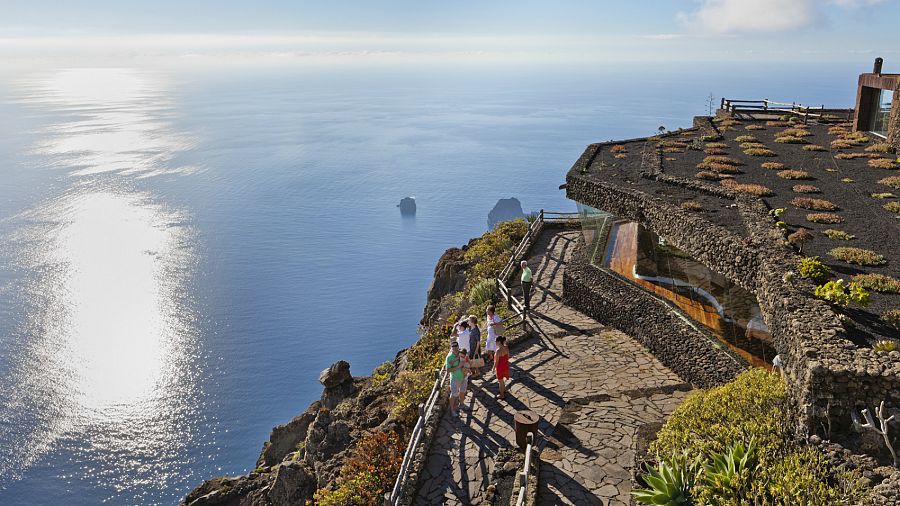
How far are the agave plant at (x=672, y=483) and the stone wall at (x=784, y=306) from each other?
2.19 m

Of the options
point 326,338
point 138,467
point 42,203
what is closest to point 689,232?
point 138,467

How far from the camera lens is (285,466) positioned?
22391 millimetres

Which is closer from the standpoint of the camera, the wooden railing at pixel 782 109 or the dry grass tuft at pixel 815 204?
the dry grass tuft at pixel 815 204

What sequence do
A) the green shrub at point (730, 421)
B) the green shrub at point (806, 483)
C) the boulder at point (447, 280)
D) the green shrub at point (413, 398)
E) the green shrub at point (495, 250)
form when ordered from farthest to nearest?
the boulder at point (447, 280) → the green shrub at point (495, 250) → the green shrub at point (413, 398) → the green shrub at point (730, 421) → the green shrub at point (806, 483)

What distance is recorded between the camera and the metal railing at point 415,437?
41.6 ft

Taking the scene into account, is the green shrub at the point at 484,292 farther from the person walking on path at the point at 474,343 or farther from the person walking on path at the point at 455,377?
the person walking on path at the point at 455,377

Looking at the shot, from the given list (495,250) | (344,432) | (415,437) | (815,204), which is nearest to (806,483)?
(415,437)

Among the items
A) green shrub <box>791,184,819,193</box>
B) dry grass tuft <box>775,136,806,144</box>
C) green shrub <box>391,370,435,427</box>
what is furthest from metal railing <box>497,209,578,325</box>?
dry grass tuft <box>775,136,806,144</box>

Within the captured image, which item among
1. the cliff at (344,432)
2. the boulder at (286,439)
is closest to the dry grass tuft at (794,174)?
the cliff at (344,432)

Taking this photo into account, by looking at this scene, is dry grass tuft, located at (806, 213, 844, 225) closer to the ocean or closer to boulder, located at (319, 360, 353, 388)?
boulder, located at (319, 360, 353, 388)

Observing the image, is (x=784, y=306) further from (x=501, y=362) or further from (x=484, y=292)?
(x=484, y=292)

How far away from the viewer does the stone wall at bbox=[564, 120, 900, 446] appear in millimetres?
10023

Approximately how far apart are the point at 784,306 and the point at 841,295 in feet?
4.08

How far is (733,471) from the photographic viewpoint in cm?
1043
